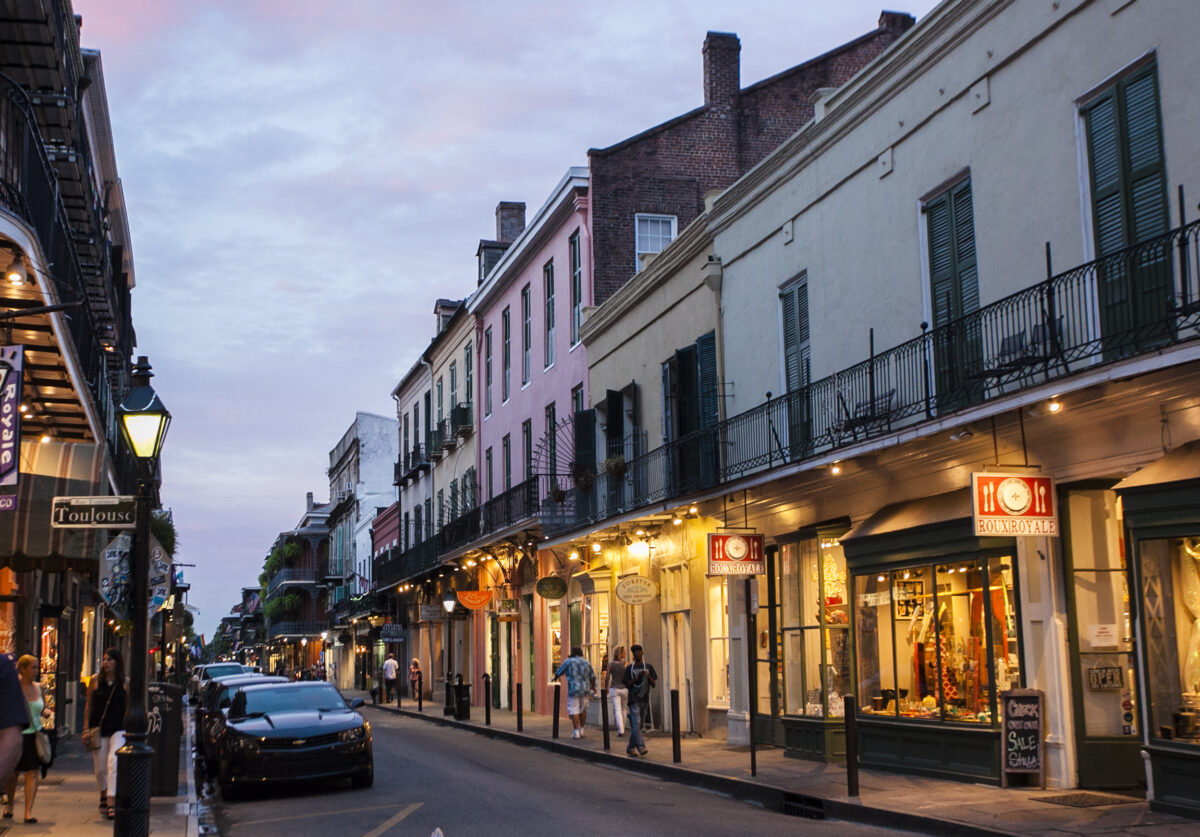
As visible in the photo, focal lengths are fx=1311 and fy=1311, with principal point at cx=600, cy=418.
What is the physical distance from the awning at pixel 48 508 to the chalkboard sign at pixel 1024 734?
9901 millimetres

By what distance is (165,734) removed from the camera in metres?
15.1

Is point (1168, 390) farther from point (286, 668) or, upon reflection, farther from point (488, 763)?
point (286, 668)

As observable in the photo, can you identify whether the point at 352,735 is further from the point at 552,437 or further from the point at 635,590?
the point at 552,437

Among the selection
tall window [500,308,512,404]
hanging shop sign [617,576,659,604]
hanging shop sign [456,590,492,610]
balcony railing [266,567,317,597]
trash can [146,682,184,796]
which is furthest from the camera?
balcony railing [266,567,317,597]

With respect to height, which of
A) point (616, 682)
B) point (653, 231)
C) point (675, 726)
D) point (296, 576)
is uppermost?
point (653, 231)

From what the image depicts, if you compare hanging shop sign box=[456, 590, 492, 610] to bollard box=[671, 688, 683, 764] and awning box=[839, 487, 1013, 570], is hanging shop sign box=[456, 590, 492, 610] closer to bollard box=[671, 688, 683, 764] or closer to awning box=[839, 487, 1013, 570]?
bollard box=[671, 688, 683, 764]

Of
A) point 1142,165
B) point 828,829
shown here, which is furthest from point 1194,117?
point 828,829

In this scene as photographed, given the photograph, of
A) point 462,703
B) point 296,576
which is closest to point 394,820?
point 462,703

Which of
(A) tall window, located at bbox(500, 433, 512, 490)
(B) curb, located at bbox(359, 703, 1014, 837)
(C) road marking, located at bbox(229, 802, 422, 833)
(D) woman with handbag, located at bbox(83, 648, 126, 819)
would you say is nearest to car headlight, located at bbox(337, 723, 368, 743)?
(C) road marking, located at bbox(229, 802, 422, 833)

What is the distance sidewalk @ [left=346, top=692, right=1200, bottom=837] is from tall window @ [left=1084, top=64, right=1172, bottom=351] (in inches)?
157

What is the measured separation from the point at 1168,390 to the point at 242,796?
435 inches

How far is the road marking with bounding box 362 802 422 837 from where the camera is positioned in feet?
38.7

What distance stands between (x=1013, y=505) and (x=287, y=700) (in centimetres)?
913

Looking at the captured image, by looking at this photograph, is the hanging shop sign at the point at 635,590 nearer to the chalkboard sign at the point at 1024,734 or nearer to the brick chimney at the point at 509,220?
the chalkboard sign at the point at 1024,734
